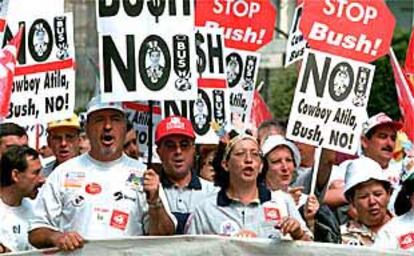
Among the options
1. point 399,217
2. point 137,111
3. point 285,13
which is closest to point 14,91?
point 137,111

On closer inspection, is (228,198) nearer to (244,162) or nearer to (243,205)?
(243,205)

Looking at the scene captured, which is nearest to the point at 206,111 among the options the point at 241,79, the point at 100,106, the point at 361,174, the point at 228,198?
the point at 241,79

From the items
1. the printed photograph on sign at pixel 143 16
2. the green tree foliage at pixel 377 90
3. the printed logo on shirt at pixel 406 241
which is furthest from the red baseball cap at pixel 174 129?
the green tree foliage at pixel 377 90

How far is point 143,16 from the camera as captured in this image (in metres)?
9.43

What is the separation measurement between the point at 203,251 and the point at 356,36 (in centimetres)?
253

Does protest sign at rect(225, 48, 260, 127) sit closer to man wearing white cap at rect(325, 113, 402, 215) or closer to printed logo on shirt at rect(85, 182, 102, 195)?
man wearing white cap at rect(325, 113, 402, 215)

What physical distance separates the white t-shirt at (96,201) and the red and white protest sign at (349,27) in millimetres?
1836

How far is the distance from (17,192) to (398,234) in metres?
2.31

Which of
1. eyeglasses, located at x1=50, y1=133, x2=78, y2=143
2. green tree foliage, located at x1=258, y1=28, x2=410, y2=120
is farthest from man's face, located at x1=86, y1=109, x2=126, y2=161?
green tree foliage, located at x1=258, y1=28, x2=410, y2=120

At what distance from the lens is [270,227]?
346 inches

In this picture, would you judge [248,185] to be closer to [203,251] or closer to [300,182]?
[203,251]

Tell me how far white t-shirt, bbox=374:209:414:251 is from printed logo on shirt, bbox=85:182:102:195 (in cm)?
162

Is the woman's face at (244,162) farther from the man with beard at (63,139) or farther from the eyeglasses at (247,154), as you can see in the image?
the man with beard at (63,139)

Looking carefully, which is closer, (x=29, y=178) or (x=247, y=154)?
(x=247, y=154)
